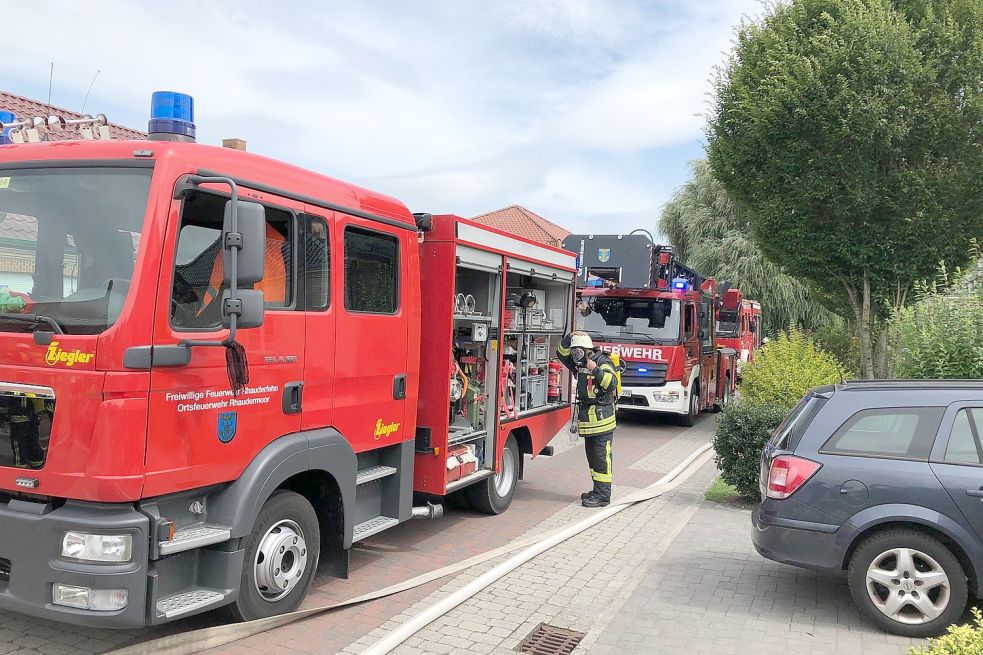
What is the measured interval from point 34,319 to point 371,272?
227 centimetres

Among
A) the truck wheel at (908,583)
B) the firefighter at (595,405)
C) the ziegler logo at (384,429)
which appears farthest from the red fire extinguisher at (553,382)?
the truck wheel at (908,583)

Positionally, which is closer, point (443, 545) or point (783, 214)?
point (443, 545)

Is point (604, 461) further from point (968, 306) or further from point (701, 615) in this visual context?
point (968, 306)

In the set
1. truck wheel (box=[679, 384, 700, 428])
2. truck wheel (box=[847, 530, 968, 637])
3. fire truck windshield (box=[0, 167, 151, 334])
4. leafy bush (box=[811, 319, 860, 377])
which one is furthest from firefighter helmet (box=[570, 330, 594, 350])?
leafy bush (box=[811, 319, 860, 377])

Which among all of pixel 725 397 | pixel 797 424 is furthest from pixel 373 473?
pixel 725 397

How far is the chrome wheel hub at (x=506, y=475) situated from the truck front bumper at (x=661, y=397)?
6.75 m

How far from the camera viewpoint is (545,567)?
6156 mm

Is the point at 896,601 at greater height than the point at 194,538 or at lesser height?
lesser

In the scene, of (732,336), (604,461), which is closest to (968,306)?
(604,461)

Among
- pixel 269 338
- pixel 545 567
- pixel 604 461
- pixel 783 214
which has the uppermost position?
pixel 783 214

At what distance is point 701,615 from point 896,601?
1172 millimetres

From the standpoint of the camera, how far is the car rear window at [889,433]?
16.1 ft

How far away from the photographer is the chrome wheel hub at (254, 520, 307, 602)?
4.54 m

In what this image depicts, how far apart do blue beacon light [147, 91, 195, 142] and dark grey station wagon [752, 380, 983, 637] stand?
13.9 ft
